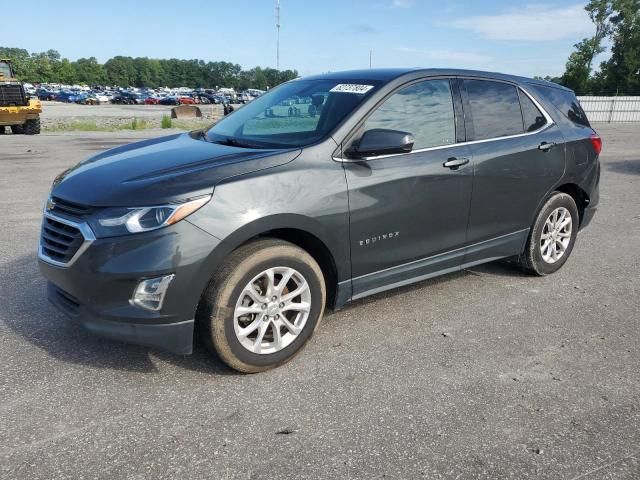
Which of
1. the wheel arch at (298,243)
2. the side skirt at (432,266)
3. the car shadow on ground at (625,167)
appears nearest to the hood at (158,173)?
the wheel arch at (298,243)

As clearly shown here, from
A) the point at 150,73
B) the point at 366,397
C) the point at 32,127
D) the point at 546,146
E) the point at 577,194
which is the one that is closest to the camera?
the point at 366,397

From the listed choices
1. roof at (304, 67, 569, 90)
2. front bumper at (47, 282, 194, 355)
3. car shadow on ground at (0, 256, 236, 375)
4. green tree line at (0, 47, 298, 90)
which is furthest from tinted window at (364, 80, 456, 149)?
green tree line at (0, 47, 298, 90)

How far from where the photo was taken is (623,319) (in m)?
4.05

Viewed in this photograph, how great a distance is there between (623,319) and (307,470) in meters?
2.88

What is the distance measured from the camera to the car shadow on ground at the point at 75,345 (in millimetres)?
3295

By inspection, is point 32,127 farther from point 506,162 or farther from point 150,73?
point 150,73

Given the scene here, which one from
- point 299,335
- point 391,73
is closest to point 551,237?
point 391,73

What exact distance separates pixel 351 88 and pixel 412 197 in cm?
88

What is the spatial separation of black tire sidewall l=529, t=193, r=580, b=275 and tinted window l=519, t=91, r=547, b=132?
65 centimetres

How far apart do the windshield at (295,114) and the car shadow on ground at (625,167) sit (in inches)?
396

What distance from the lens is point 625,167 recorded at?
41.5 feet

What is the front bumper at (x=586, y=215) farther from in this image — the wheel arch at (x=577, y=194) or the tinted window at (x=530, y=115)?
the tinted window at (x=530, y=115)

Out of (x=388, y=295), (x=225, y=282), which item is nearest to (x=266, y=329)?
(x=225, y=282)

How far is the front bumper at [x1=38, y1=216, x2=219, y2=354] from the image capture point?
2766 millimetres
